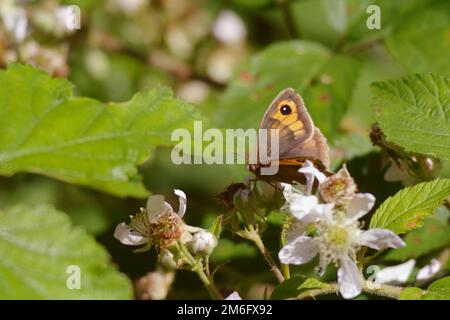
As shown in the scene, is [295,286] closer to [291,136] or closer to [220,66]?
[291,136]

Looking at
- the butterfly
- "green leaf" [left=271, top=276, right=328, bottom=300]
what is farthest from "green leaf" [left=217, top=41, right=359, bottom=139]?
"green leaf" [left=271, top=276, right=328, bottom=300]

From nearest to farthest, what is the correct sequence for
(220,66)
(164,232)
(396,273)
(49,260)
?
(49,260) → (164,232) → (396,273) → (220,66)

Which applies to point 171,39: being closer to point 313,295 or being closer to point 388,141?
point 388,141

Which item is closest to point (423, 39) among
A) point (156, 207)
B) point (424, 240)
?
point (424, 240)

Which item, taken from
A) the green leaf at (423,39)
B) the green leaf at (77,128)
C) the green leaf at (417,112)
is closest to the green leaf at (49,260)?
the green leaf at (77,128)

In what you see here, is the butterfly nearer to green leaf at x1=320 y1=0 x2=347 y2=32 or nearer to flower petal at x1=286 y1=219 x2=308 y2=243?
flower petal at x1=286 y1=219 x2=308 y2=243

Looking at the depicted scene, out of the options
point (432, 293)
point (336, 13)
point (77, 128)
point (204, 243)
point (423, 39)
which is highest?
point (336, 13)

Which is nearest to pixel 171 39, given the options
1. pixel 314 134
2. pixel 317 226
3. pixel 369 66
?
pixel 369 66
